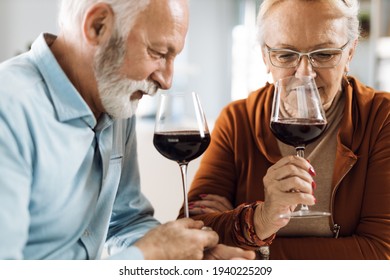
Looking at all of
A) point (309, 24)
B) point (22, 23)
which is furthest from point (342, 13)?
point (22, 23)

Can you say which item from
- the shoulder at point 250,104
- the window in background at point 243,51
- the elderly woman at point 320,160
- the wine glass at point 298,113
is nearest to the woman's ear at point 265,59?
the elderly woman at point 320,160

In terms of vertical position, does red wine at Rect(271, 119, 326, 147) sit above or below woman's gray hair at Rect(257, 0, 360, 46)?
below

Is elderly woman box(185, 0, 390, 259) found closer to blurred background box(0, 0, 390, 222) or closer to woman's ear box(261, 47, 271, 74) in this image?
woman's ear box(261, 47, 271, 74)

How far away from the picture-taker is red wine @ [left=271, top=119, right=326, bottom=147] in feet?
3.76

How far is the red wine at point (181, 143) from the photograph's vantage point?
111cm

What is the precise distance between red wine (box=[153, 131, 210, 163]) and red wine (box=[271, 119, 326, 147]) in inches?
6.5

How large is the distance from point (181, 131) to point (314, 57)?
44 cm

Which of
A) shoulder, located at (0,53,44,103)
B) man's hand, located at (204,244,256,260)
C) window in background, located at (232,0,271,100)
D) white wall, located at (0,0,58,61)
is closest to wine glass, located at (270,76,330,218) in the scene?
man's hand, located at (204,244,256,260)

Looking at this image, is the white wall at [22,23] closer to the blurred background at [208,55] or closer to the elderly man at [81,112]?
the blurred background at [208,55]

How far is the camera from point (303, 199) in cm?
110

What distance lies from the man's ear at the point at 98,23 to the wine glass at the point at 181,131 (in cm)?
18
